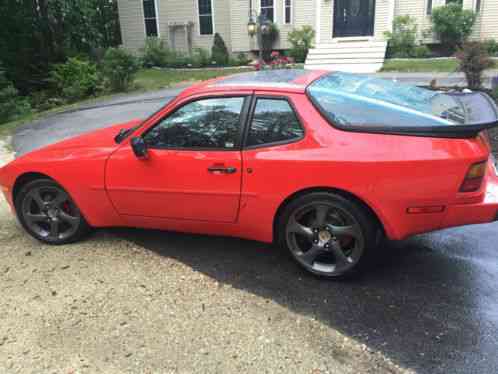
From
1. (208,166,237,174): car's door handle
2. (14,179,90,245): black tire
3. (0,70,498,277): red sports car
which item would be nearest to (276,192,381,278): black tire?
(0,70,498,277): red sports car

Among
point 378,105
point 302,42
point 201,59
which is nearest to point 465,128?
point 378,105

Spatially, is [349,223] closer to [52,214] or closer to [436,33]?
[52,214]

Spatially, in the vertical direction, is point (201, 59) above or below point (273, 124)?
below

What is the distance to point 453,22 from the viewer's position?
16.4 m

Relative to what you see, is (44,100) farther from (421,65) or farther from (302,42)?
(421,65)

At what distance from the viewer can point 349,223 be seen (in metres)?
3.24

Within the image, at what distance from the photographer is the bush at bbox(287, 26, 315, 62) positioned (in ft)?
60.0

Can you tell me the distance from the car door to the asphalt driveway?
1.63 ft

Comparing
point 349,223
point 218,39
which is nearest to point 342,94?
point 349,223

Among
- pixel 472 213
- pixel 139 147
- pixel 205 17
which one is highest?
pixel 205 17

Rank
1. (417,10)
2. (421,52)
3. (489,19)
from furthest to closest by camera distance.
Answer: (417,10)
(421,52)
(489,19)

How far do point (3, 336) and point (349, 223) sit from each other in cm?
244

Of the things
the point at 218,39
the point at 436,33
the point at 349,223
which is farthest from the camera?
the point at 218,39

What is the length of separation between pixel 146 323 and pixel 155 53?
18921 millimetres
